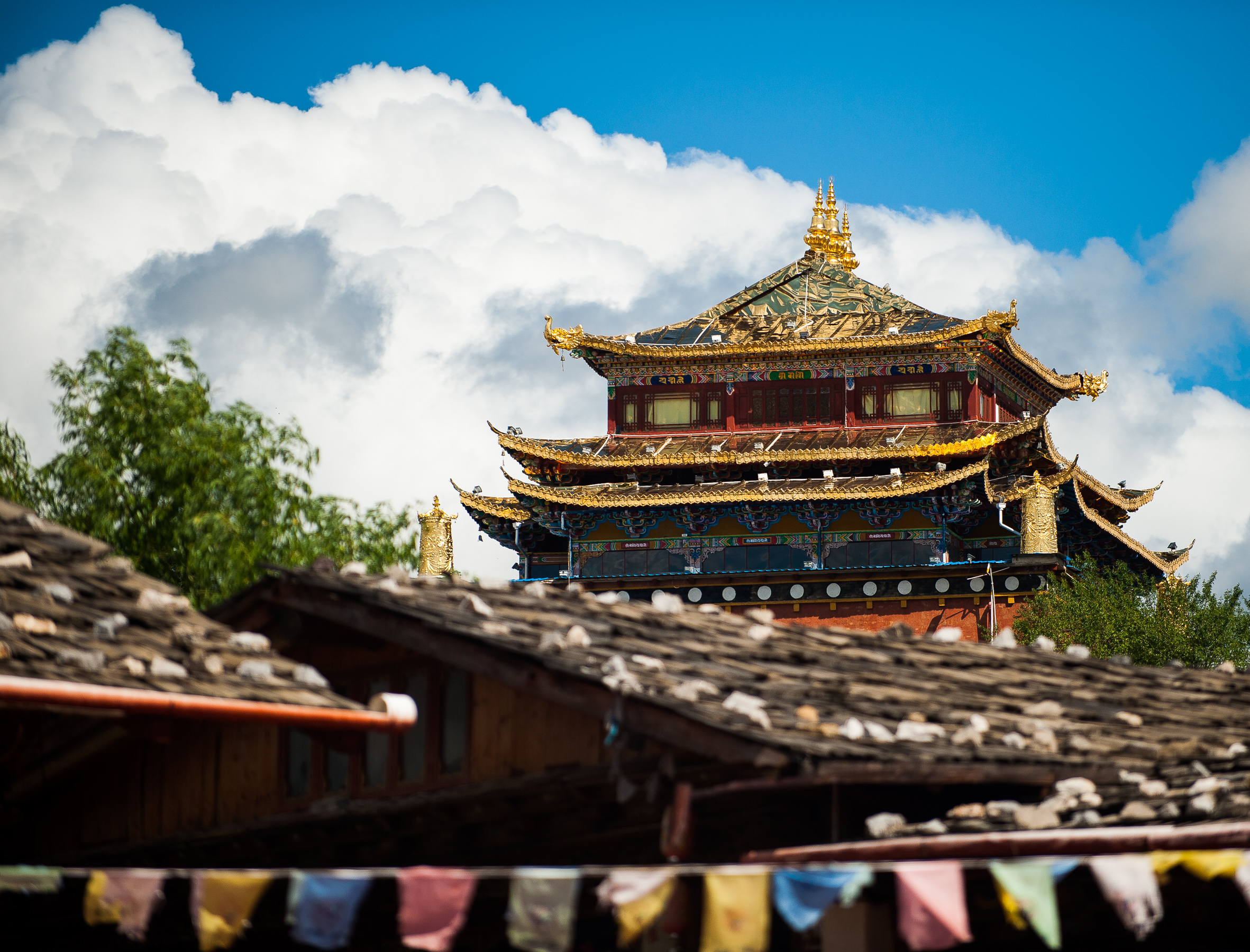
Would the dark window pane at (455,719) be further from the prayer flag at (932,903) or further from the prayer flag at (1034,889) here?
the prayer flag at (1034,889)

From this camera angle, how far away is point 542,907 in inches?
279

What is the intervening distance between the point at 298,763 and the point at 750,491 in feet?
79.7

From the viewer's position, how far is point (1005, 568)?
33531mm

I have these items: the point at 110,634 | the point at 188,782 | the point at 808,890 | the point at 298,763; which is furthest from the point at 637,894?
the point at 188,782

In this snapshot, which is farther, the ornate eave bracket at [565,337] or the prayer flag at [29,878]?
the ornate eave bracket at [565,337]

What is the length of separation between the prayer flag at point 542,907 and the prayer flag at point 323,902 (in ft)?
2.11

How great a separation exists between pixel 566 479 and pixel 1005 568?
10.7m

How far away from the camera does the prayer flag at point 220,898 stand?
7301 millimetres

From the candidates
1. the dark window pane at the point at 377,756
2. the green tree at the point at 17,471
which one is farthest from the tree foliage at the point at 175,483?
the dark window pane at the point at 377,756

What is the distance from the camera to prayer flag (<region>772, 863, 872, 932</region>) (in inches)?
264

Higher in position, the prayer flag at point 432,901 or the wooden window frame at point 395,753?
the wooden window frame at point 395,753

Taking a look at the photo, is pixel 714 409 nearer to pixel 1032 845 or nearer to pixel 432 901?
pixel 1032 845

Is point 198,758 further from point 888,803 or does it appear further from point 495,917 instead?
point 888,803

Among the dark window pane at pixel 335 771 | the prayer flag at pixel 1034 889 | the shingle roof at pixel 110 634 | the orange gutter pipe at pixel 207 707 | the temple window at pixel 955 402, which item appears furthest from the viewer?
the temple window at pixel 955 402
